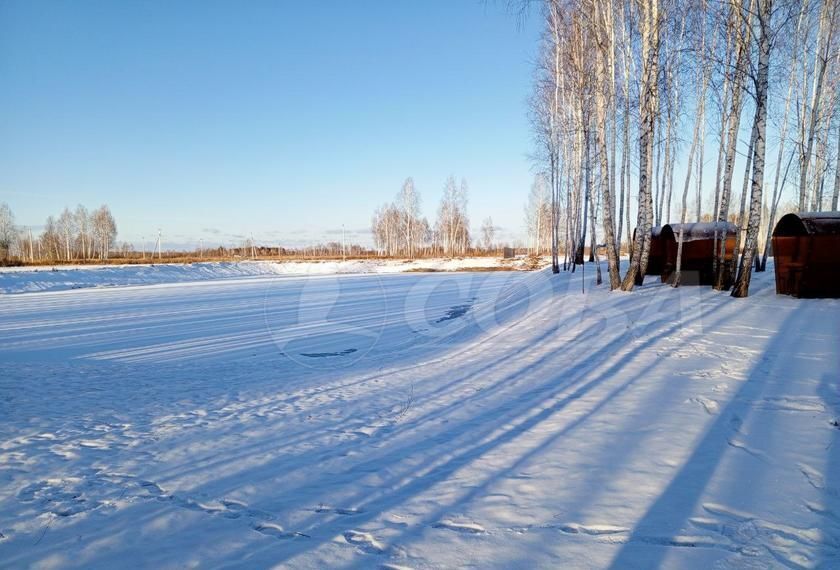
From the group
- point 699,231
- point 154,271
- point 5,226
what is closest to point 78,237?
point 5,226

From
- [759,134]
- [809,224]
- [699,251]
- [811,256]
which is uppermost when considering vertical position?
[759,134]

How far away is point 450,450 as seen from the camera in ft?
13.1

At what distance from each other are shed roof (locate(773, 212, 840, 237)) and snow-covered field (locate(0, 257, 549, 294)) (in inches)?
1062

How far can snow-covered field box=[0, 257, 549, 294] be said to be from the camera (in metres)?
28.6

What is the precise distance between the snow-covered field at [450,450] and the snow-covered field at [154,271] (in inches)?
1026

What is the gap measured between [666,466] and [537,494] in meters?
1.10

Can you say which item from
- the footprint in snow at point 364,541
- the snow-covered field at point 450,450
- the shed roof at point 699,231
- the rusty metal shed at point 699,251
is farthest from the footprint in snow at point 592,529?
the shed roof at point 699,231

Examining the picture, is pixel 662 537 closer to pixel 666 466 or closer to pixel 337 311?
pixel 666 466

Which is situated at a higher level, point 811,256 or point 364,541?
point 811,256

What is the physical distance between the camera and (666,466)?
3449 mm

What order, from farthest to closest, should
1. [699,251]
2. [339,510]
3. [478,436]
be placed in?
[699,251] → [478,436] → [339,510]

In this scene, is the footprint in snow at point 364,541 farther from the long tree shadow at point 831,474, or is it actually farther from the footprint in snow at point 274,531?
the long tree shadow at point 831,474

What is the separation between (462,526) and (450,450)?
115 cm

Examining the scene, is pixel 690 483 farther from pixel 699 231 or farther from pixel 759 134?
pixel 699 231
